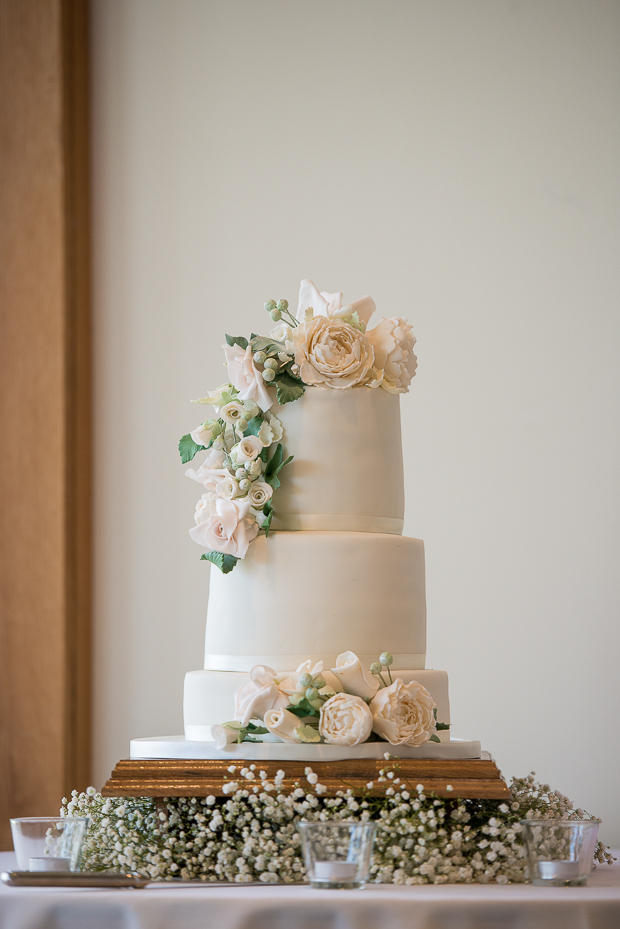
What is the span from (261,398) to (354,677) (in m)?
0.58

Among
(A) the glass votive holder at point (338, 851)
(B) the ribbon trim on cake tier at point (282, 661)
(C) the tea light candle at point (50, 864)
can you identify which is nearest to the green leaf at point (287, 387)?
(B) the ribbon trim on cake tier at point (282, 661)

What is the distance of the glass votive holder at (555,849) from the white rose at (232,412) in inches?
37.1

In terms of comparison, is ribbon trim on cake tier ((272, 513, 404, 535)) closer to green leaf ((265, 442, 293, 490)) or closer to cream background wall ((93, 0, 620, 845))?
green leaf ((265, 442, 293, 490))

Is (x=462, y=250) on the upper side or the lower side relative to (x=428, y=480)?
upper

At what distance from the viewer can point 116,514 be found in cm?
353

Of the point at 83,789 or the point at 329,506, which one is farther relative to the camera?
the point at 83,789

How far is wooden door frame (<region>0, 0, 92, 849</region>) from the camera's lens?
10.9 feet

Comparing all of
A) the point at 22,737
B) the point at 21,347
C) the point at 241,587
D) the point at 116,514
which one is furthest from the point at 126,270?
the point at 241,587

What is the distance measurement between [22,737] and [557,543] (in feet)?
5.80

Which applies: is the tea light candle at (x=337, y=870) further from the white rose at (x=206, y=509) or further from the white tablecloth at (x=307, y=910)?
Answer: the white rose at (x=206, y=509)

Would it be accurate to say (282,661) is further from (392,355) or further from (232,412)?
(392,355)

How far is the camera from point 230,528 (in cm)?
208

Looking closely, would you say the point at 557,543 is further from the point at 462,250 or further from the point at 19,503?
the point at 19,503

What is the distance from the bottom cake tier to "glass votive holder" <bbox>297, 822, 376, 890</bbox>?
394mm
